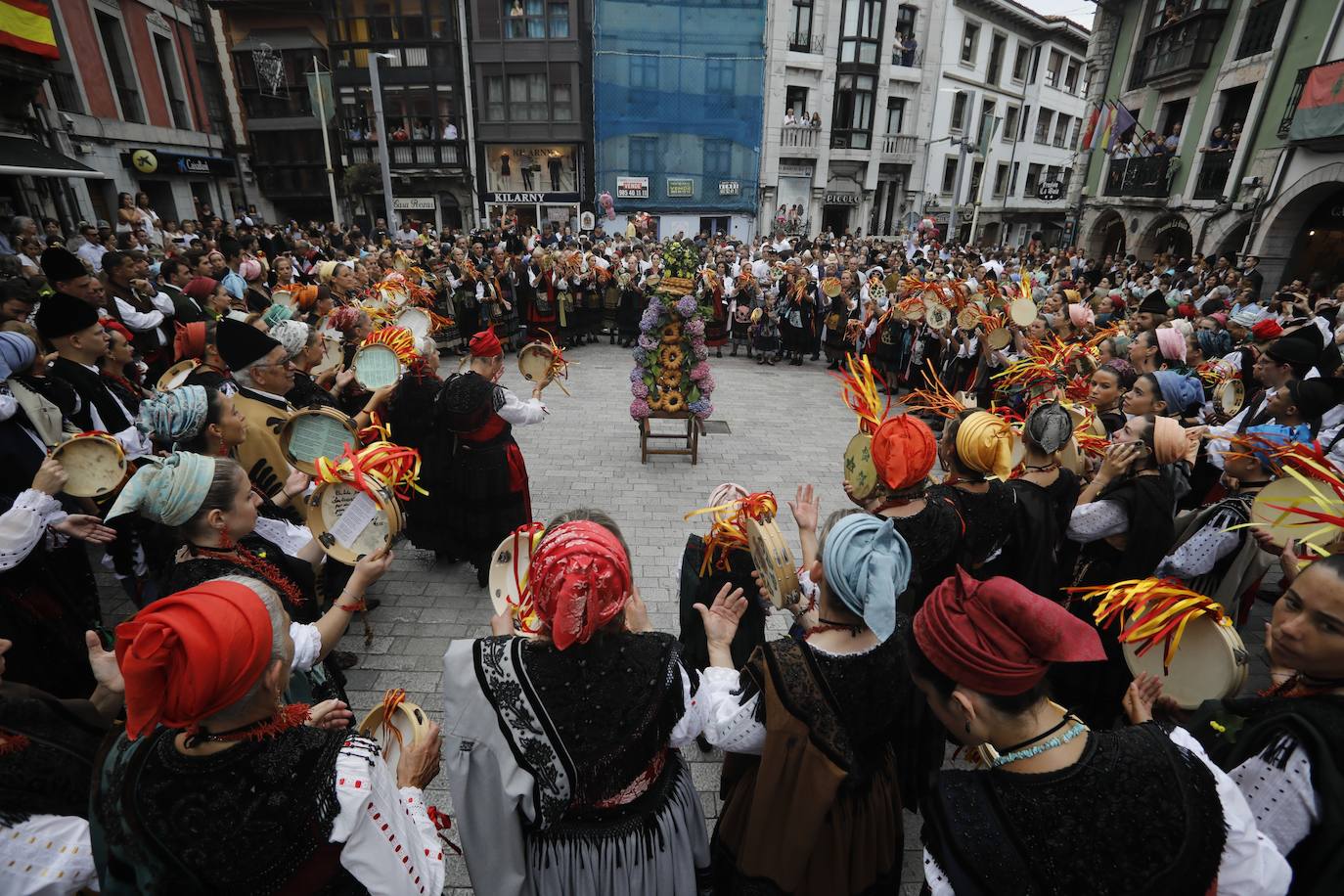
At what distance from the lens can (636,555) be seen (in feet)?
19.3

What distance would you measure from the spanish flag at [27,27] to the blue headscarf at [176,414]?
52.8 ft

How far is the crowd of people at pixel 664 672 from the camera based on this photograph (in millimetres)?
1496

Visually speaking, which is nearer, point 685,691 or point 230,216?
point 685,691

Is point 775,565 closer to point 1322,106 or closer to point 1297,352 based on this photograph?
point 1297,352

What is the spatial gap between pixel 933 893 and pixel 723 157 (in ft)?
100

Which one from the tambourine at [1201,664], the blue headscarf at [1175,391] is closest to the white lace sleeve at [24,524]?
the tambourine at [1201,664]

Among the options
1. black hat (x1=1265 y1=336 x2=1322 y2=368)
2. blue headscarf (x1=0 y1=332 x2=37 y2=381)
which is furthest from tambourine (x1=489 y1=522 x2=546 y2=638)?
black hat (x1=1265 y1=336 x2=1322 y2=368)

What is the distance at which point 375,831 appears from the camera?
5.28ft

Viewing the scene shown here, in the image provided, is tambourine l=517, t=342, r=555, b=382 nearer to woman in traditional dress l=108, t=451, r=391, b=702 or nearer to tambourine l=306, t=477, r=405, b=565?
tambourine l=306, t=477, r=405, b=565

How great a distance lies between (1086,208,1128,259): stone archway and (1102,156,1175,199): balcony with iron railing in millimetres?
960

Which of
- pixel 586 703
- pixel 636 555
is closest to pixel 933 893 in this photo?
pixel 586 703

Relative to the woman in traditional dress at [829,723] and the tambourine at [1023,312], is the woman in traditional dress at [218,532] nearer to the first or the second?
the woman in traditional dress at [829,723]

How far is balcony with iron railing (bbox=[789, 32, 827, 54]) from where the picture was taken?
89.5 feet

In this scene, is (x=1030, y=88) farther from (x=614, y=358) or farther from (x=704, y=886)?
(x=704, y=886)
